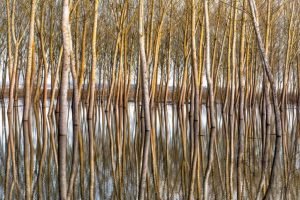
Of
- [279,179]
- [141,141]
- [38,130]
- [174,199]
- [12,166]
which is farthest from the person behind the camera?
[38,130]

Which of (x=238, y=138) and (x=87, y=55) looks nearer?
(x=238, y=138)

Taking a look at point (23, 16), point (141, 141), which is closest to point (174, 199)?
point (141, 141)

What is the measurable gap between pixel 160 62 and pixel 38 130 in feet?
66.9

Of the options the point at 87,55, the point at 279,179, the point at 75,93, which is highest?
the point at 87,55

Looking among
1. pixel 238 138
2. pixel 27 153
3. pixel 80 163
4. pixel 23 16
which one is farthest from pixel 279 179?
pixel 23 16

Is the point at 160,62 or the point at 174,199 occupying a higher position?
the point at 160,62

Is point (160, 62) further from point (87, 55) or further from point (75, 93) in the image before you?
point (75, 93)

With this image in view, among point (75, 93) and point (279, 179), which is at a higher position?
point (75, 93)

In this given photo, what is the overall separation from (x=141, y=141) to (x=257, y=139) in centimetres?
341

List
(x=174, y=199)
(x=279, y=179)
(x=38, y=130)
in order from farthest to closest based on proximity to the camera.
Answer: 1. (x=38, y=130)
2. (x=279, y=179)
3. (x=174, y=199)

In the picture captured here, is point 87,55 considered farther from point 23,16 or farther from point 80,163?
point 80,163

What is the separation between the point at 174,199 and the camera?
22.5 feet

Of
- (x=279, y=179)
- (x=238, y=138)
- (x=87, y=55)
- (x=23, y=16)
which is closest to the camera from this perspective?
(x=279, y=179)

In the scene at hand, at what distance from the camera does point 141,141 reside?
1383 cm
